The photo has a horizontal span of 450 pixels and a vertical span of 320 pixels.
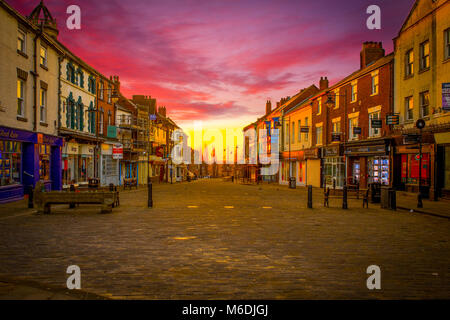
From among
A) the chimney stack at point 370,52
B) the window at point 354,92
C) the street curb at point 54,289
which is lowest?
the street curb at point 54,289

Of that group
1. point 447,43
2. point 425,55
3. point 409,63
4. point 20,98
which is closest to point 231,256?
point 20,98

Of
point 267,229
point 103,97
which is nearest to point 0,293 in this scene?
point 267,229

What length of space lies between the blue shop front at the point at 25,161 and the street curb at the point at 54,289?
14.3 metres

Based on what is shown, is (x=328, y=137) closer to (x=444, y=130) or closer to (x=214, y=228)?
(x=444, y=130)

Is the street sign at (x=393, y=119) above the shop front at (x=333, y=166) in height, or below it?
above

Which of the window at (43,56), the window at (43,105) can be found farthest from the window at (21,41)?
the window at (43,105)

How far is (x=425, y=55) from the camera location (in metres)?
22.5

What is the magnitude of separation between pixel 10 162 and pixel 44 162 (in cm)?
454

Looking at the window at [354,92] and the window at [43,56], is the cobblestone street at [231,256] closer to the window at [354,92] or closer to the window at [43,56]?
the window at [43,56]

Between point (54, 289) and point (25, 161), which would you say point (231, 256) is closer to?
point (54, 289)

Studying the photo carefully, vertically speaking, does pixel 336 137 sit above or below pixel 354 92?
below

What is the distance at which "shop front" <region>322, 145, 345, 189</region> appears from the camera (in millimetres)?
34094

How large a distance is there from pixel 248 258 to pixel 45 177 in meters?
20.8

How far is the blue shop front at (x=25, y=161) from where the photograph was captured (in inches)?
718
